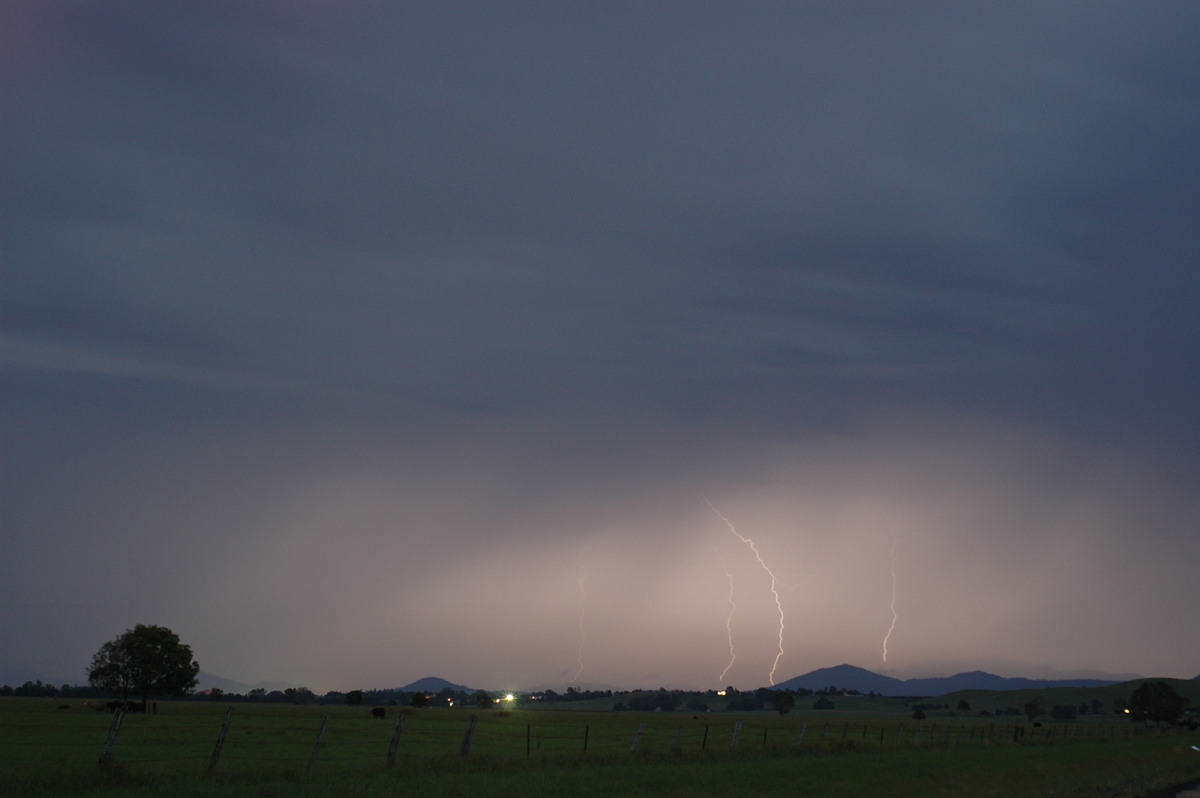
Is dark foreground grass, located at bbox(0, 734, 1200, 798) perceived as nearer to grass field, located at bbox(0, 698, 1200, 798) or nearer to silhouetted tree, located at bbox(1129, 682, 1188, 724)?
grass field, located at bbox(0, 698, 1200, 798)

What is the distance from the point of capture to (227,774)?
81.5ft

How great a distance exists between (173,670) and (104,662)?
685cm

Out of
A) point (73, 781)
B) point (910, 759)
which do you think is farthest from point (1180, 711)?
point (73, 781)

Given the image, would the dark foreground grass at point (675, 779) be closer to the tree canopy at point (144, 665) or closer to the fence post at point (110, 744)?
the fence post at point (110, 744)

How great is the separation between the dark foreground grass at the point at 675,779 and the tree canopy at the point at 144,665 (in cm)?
7858

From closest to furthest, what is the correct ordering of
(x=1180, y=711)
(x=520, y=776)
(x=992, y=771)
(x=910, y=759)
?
(x=520, y=776)
(x=992, y=771)
(x=910, y=759)
(x=1180, y=711)

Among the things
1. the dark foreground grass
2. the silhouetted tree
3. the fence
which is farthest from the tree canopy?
the silhouetted tree

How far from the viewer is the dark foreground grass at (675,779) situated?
22688 millimetres

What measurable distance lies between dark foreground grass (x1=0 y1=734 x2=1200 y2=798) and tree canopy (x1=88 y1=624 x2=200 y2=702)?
258ft

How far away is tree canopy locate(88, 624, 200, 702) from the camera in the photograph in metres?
98.0

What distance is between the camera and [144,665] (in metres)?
97.4

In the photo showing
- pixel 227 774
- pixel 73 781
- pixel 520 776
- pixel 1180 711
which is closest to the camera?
pixel 73 781

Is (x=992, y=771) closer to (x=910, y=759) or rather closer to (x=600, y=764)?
(x=910, y=759)

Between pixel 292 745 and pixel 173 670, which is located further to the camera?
pixel 173 670
